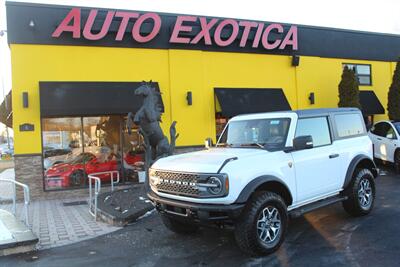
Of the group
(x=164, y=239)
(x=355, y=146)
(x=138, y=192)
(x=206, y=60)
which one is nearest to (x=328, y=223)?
(x=355, y=146)

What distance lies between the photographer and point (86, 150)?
12914 millimetres

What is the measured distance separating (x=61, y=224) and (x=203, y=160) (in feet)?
14.2

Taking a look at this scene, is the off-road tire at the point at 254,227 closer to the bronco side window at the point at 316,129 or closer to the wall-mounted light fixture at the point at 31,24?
the bronco side window at the point at 316,129

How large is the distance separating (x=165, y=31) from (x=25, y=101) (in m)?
5.29

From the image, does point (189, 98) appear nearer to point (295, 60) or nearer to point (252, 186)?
point (295, 60)

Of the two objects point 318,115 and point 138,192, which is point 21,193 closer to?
point 138,192

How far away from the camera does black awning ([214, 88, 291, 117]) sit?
47.2ft

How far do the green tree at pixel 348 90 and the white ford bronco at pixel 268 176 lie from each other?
29.9 feet

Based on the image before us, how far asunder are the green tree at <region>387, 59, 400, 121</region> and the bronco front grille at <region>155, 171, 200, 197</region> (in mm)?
14521

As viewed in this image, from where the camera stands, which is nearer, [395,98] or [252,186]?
[252,186]

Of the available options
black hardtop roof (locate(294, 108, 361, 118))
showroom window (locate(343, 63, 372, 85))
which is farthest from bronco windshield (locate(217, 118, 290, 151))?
showroom window (locate(343, 63, 372, 85))

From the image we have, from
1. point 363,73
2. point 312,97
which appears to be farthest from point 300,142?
point 363,73

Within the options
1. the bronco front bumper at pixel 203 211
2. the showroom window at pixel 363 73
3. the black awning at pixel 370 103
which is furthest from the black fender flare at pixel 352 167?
the showroom window at pixel 363 73

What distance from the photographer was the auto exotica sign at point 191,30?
12.6m
